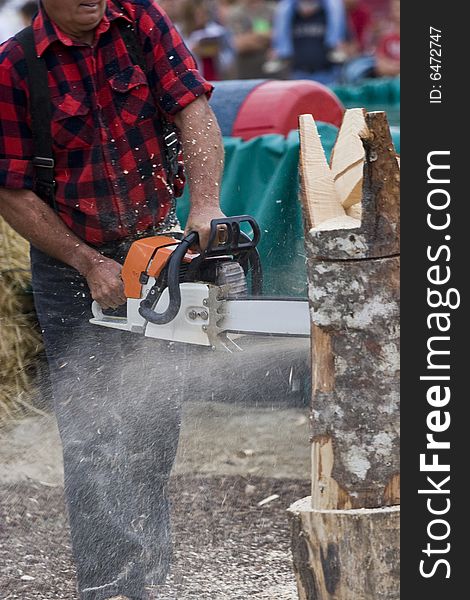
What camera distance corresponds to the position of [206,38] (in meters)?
9.44

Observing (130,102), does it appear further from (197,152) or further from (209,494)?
(209,494)

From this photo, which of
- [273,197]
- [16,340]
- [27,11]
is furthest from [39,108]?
[27,11]

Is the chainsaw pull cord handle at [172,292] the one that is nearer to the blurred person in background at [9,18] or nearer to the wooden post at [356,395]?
the wooden post at [356,395]

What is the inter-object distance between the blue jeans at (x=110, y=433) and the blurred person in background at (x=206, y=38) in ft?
21.0

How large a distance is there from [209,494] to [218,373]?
3.81ft

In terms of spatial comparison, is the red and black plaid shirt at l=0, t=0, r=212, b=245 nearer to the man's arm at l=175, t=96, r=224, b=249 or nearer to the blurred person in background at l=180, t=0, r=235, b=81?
the man's arm at l=175, t=96, r=224, b=249

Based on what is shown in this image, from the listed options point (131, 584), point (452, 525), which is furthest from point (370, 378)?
point (131, 584)

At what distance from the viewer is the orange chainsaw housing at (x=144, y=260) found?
2.88 metres

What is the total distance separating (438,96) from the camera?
221cm

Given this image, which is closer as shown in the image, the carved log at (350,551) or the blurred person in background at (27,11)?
the carved log at (350,551)

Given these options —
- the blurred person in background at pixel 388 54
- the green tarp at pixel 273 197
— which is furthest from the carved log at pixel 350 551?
the blurred person in background at pixel 388 54

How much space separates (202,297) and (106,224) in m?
0.40

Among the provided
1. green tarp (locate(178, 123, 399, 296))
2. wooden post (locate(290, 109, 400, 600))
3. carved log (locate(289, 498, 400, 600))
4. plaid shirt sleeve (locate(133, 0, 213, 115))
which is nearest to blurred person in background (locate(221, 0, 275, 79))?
green tarp (locate(178, 123, 399, 296))

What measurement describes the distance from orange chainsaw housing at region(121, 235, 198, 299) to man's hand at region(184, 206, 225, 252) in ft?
0.19
